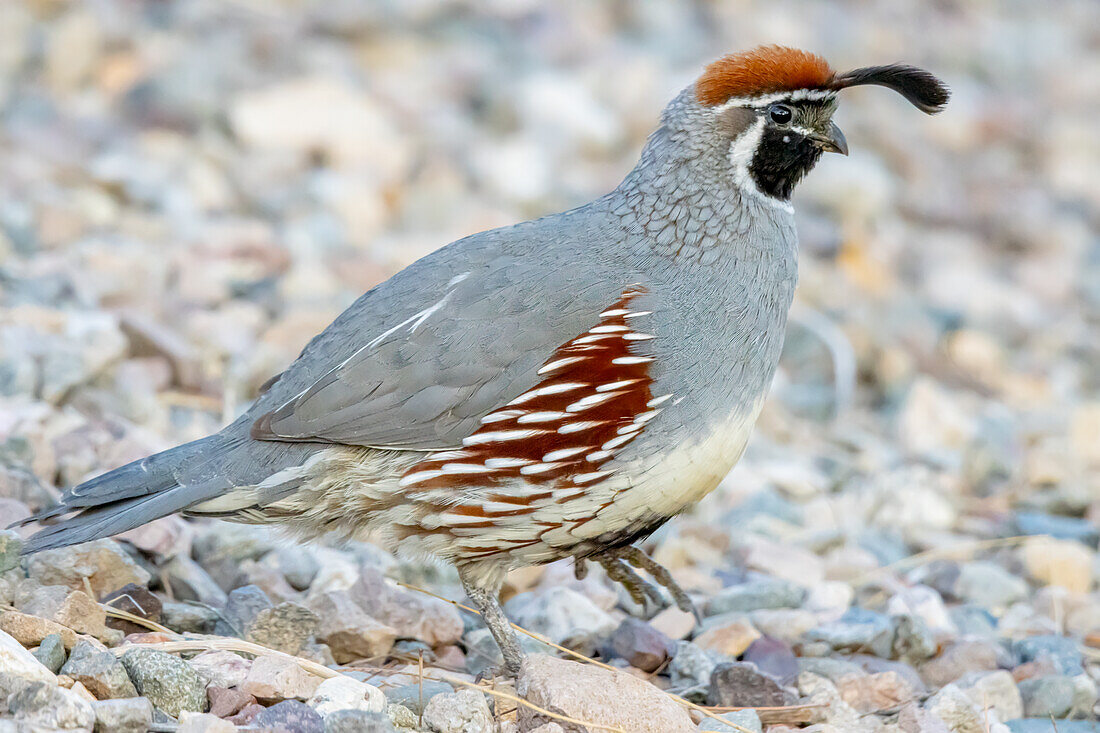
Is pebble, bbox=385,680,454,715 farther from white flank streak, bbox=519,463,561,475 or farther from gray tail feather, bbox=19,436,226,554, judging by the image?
gray tail feather, bbox=19,436,226,554

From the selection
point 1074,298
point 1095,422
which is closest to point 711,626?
point 1095,422

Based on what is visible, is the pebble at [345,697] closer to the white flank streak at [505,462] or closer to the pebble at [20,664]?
the pebble at [20,664]

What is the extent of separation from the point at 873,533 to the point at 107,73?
6878 millimetres

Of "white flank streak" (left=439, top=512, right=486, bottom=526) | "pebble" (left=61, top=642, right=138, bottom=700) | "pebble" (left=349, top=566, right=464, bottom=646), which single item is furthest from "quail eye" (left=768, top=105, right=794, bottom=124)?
"pebble" (left=61, top=642, right=138, bottom=700)

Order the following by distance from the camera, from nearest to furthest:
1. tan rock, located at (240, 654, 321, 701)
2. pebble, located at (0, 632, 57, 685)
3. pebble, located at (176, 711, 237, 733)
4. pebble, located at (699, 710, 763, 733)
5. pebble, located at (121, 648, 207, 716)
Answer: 1. pebble, located at (176, 711, 237, 733)
2. pebble, located at (0, 632, 57, 685)
3. pebble, located at (121, 648, 207, 716)
4. tan rock, located at (240, 654, 321, 701)
5. pebble, located at (699, 710, 763, 733)

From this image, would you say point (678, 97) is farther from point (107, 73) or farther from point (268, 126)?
point (107, 73)

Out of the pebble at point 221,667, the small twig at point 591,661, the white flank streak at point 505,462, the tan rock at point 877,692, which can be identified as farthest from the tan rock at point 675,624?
the pebble at point 221,667

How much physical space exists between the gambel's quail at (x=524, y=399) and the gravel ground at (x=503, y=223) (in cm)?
37

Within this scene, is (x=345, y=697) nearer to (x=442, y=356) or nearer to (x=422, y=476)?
(x=422, y=476)

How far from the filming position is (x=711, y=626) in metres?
5.20

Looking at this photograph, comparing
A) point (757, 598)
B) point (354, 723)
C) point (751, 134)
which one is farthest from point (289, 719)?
point (751, 134)

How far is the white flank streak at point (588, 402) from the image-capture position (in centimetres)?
458

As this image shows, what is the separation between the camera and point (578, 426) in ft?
14.9

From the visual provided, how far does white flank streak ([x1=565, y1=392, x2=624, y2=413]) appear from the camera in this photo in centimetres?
458
